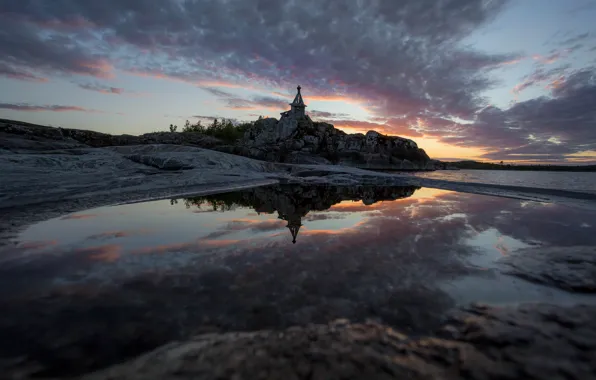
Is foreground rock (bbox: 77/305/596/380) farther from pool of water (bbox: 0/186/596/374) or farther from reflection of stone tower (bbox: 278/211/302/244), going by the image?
reflection of stone tower (bbox: 278/211/302/244)

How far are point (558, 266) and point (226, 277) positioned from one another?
12.4ft

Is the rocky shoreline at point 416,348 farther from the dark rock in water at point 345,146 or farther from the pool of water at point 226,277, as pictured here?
the dark rock in water at point 345,146

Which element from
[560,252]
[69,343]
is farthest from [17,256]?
→ [560,252]

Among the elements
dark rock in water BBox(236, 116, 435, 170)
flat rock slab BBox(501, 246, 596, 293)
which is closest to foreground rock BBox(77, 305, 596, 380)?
flat rock slab BBox(501, 246, 596, 293)

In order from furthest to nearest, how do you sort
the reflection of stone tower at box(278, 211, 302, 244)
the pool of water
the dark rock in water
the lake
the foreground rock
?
the dark rock in water < the lake < the reflection of stone tower at box(278, 211, 302, 244) < the pool of water < the foreground rock

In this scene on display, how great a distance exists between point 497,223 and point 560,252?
1.97m

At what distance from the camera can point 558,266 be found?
2988mm

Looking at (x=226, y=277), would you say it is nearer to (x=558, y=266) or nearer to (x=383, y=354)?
(x=383, y=354)

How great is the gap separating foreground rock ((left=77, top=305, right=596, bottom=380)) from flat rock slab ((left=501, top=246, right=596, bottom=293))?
2.68 feet

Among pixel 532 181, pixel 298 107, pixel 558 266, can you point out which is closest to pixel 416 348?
pixel 558 266

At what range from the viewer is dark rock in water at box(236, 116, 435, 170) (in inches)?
2052

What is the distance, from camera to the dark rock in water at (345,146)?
52.1 meters

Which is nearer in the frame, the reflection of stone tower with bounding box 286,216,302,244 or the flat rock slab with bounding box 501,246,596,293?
the flat rock slab with bounding box 501,246,596,293

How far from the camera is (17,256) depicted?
2926mm
